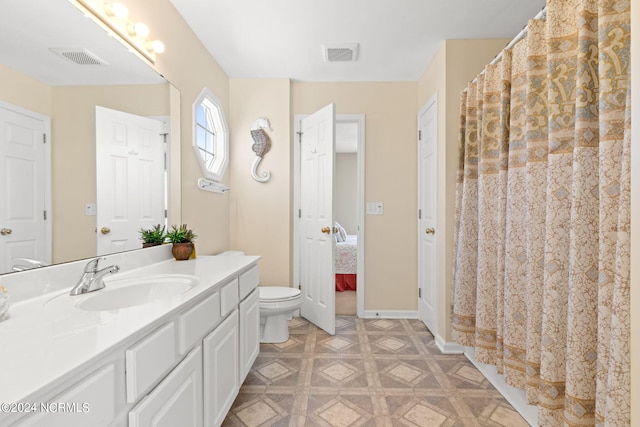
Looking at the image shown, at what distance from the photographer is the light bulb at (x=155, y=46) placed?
1.74 meters

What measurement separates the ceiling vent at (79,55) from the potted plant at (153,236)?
0.81 metres

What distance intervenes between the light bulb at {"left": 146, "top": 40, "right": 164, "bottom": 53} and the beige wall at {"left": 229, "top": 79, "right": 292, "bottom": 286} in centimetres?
129

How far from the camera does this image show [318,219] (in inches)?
111

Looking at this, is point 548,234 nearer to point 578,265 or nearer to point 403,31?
point 578,265

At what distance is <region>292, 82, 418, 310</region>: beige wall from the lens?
10.1 ft

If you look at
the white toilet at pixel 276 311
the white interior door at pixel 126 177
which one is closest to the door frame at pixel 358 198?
the white toilet at pixel 276 311

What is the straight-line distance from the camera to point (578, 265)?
3.64 ft

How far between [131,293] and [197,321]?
0.35m

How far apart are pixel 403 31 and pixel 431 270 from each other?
1.91m

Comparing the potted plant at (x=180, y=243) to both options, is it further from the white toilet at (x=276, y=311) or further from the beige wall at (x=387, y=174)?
the beige wall at (x=387, y=174)

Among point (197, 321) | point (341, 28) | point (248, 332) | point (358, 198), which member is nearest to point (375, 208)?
point (358, 198)

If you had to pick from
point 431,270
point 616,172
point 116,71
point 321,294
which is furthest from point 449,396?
point 116,71

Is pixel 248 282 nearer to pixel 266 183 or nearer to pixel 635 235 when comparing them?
pixel 266 183

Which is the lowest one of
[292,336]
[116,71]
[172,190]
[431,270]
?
[292,336]
